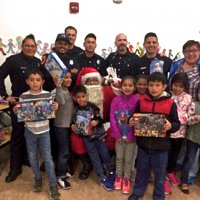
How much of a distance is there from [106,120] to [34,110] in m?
0.78

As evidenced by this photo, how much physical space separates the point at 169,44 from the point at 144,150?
1915 millimetres

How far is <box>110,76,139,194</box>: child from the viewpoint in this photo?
224 centimetres

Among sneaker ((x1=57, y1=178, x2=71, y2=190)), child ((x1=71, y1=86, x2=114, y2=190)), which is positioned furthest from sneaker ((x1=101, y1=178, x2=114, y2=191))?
sneaker ((x1=57, y1=178, x2=71, y2=190))

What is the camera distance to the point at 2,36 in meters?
3.33

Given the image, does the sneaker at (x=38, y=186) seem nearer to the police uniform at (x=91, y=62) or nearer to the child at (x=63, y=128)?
the child at (x=63, y=128)

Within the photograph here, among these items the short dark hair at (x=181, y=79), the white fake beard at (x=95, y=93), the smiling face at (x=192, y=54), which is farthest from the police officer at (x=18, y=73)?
the smiling face at (x=192, y=54)

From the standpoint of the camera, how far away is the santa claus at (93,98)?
7.82 ft

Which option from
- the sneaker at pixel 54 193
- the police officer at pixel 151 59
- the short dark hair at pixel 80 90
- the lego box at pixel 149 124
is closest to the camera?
the lego box at pixel 149 124

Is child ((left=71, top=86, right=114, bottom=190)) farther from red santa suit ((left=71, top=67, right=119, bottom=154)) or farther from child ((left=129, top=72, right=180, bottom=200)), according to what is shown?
child ((left=129, top=72, right=180, bottom=200))

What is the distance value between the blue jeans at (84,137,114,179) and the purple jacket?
237 millimetres

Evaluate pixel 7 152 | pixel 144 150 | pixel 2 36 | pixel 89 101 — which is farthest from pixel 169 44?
pixel 7 152

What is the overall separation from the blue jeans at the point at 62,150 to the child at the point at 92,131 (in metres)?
0.10

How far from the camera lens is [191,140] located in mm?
2260

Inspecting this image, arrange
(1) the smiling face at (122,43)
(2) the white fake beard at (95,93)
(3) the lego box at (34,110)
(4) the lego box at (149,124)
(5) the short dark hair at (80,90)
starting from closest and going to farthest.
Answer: (4) the lego box at (149,124) < (3) the lego box at (34,110) < (5) the short dark hair at (80,90) < (2) the white fake beard at (95,93) < (1) the smiling face at (122,43)
